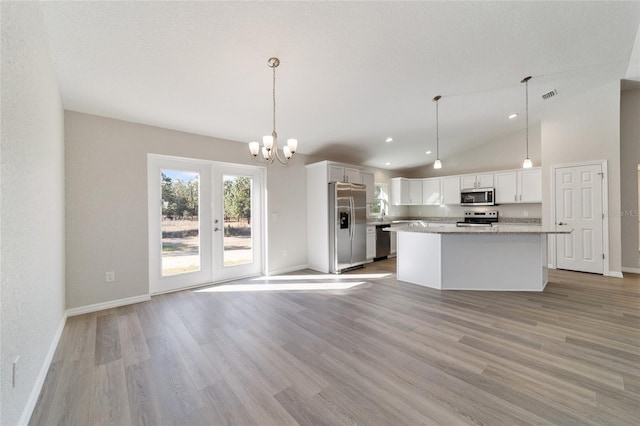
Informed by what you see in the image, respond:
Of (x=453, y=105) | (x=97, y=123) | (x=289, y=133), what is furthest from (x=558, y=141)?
(x=97, y=123)

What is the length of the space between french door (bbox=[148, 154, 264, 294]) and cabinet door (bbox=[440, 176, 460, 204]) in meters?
4.86

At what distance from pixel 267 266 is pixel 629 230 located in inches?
256

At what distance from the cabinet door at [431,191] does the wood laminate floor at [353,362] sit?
155 inches

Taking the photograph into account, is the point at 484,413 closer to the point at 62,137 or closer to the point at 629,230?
the point at 62,137

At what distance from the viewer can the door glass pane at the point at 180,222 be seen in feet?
13.0

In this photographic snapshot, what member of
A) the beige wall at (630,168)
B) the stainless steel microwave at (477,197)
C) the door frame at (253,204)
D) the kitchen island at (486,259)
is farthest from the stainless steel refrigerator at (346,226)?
the beige wall at (630,168)

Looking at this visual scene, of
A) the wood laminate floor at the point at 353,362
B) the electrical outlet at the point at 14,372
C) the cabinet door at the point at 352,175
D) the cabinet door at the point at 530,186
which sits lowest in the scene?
the wood laminate floor at the point at 353,362

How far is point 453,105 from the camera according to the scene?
168 inches

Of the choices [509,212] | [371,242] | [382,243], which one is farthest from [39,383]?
[509,212]

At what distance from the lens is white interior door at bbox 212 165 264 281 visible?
4.46m

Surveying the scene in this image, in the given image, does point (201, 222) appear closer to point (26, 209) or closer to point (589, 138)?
point (26, 209)

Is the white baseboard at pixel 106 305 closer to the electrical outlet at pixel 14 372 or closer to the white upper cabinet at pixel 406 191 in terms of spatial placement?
the electrical outlet at pixel 14 372

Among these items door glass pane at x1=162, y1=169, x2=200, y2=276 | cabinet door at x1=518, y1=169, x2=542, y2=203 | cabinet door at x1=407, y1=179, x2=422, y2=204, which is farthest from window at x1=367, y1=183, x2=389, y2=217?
door glass pane at x1=162, y1=169, x2=200, y2=276

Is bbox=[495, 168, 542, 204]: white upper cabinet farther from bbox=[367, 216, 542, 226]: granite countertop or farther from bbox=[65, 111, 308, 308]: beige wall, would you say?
bbox=[65, 111, 308, 308]: beige wall
